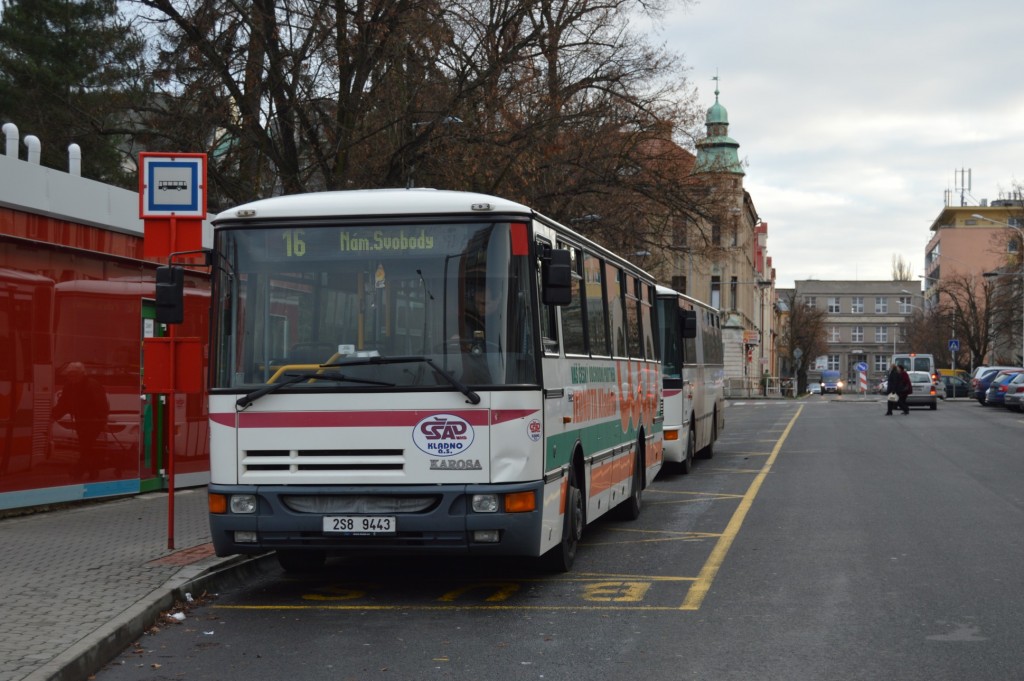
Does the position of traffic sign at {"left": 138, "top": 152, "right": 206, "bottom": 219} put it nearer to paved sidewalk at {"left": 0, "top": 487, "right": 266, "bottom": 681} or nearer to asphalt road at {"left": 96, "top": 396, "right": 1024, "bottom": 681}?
paved sidewalk at {"left": 0, "top": 487, "right": 266, "bottom": 681}

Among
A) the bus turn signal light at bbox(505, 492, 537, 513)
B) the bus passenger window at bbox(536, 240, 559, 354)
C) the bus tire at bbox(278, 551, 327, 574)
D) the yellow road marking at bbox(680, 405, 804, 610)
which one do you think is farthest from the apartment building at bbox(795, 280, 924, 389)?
the bus turn signal light at bbox(505, 492, 537, 513)

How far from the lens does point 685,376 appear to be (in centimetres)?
2092

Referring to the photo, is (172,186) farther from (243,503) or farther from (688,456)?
(688,456)

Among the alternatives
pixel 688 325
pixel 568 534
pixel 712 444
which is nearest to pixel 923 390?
pixel 712 444

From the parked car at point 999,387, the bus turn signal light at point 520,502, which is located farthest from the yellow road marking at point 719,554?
the parked car at point 999,387

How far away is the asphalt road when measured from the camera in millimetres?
7414

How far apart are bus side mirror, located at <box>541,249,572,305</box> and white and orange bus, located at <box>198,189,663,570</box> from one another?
0.02 meters

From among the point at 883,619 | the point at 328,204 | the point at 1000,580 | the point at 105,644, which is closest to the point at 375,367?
the point at 328,204

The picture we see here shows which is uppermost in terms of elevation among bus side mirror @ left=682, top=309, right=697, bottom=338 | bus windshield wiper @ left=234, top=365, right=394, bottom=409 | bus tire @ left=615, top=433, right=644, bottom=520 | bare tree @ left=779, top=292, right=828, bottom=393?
bare tree @ left=779, top=292, right=828, bottom=393

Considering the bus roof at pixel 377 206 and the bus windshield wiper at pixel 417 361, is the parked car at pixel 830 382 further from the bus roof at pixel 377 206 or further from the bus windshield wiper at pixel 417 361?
the bus windshield wiper at pixel 417 361

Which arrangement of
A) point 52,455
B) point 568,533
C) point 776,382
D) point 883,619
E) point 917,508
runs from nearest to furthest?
point 883,619 < point 568,533 < point 52,455 < point 917,508 < point 776,382

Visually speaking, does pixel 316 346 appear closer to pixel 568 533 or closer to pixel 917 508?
pixel 568 533

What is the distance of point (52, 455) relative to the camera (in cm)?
1414

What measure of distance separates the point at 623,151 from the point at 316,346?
734 inches
